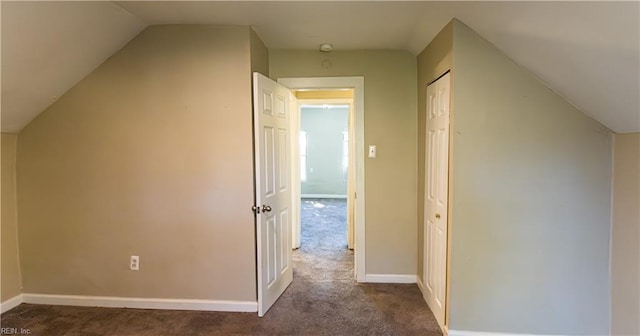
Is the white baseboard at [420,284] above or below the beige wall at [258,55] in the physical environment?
below

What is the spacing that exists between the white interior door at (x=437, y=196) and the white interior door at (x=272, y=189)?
1297 mm

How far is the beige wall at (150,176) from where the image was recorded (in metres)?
2.74

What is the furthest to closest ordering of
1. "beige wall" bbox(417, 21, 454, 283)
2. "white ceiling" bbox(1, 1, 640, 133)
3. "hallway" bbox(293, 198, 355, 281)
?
"hallway" bbox(293, 198, 355, 281), "beige wall" bbox(417, 21, 454, 283), "white ceiling" bbox(1, 1, 640, 133)

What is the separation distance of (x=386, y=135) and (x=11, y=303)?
364 cm

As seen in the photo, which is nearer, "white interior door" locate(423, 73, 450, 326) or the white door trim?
"white interior door" locate(423, 73, 450, 326)

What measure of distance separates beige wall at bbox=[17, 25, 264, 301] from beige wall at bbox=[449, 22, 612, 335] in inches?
64.3

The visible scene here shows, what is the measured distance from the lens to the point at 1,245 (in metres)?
2.85

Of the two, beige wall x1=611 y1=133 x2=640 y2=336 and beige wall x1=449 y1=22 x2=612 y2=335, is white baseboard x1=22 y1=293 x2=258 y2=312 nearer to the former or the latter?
beige wall x1=449 y1=22 x2=612 y2=335

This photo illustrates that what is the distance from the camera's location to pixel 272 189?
2.92 metres

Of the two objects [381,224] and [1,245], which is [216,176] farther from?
[1,245]

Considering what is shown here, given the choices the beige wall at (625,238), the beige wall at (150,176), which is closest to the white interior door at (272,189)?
the beige wall at (150,176)

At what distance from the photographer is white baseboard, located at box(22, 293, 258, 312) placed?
112 inches

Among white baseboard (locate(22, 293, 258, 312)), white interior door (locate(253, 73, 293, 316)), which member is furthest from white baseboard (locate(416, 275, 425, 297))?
white baseboard (locate(22, 293, 258, 312))

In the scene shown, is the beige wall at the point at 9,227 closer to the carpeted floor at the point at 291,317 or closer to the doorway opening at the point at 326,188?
the carpeted floor at the point at 291,317
